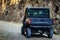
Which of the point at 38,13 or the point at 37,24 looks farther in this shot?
the point at 38,13

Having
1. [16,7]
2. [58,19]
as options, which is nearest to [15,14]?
[16,7]

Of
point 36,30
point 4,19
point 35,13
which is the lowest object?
point 4,19

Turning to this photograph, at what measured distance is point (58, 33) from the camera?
18.2 meters

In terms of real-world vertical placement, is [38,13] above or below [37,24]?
above

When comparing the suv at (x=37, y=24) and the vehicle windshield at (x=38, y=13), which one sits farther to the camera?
the vehicle windshield at (x=38, y=13)

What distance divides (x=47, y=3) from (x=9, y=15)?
9.97 metres

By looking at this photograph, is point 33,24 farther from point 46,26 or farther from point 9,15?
point 9,15

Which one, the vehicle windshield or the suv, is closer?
the suv

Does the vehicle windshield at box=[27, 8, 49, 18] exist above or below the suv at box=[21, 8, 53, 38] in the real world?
above

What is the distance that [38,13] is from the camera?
1641 centimetres

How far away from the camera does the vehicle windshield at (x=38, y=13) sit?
16.2 metres

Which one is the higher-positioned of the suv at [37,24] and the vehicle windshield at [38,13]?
the vehicle windshield at [38,13]

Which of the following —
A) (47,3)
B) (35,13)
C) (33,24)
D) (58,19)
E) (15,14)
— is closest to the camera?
(33,24)

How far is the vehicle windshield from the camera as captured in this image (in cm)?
1619
